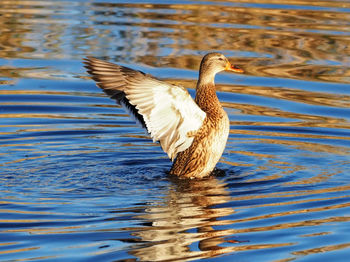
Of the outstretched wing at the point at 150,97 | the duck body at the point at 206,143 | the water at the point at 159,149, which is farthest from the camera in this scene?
the duck body at the point at 206,143

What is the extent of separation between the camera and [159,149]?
32.4ft

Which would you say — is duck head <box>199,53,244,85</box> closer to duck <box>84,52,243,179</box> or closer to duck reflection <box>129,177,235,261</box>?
duck <box>84,52,243,179</box>

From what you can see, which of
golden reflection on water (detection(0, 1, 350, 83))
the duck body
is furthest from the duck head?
golden reflection on water (detection(0, 1, 350, 83))

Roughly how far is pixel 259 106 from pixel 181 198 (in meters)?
3.80

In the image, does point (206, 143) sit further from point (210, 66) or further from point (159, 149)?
point (159, 149)

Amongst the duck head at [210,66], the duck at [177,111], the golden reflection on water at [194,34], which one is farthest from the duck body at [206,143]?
the golden reflection on water at [194,34]

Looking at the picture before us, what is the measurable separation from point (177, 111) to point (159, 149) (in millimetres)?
1889

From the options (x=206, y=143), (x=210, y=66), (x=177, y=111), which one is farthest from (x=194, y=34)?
(x=177, y=111)

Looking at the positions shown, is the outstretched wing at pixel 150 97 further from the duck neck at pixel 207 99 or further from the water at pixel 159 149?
the water at pixel 159 149

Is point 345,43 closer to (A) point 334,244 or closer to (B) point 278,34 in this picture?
(B) point 278,34

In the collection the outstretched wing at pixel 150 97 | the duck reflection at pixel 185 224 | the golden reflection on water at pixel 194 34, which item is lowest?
the duck reflection at pixel 185 224

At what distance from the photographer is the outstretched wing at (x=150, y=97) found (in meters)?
7.79

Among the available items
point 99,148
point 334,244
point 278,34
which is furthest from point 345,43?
point 334,244

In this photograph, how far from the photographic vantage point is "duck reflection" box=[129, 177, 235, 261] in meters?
6.34
